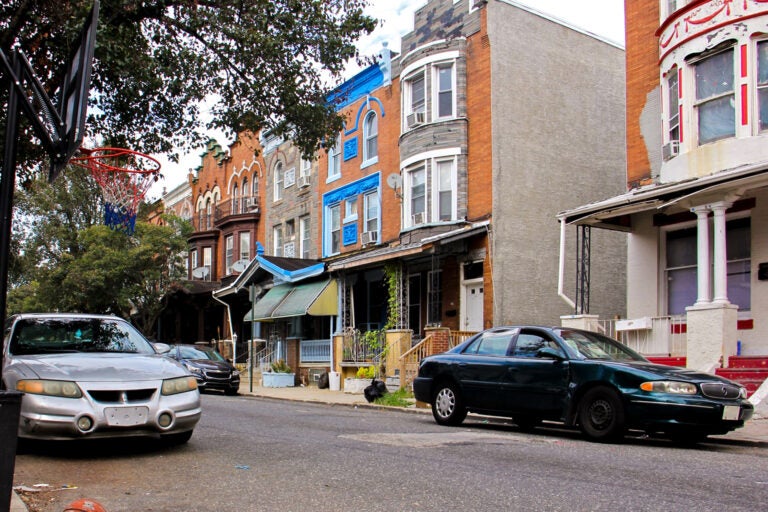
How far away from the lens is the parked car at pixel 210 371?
22.0 metres

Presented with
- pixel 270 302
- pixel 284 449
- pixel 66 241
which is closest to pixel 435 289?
pixel 270 302

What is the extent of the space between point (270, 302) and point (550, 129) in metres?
Result: 11.6

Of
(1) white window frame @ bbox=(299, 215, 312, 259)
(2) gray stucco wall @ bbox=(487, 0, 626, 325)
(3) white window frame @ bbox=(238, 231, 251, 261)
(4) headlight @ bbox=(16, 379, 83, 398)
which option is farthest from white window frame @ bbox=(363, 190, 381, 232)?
(4) headlight @ bbox=(16, 379, 83, 398)

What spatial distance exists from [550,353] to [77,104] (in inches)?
278

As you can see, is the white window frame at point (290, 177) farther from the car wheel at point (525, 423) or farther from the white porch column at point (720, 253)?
the car wheel at point (525, 423)

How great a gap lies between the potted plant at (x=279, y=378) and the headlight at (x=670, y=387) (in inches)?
718

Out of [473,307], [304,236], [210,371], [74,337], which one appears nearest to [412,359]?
[473,307]

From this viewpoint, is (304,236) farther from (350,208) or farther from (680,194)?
(680,194)

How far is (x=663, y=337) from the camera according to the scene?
15.6 m

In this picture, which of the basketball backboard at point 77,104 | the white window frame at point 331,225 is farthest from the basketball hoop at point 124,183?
the white window frame at point 331,225

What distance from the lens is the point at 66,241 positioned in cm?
3347

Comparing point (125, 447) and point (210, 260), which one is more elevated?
point (210, 260)

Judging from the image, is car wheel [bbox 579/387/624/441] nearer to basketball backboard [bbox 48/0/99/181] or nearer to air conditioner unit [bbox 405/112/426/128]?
basketball backboard [bbox 48/0/99/181]

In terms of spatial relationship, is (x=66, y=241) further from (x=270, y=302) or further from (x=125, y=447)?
(x=125, y=447)
